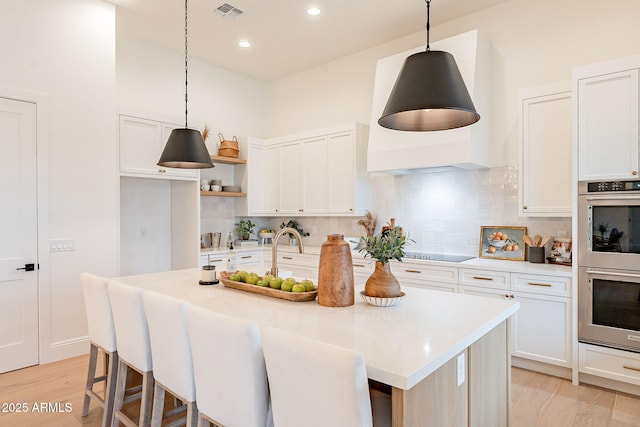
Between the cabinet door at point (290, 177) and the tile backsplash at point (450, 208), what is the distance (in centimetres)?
75

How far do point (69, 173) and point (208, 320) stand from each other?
2962mm

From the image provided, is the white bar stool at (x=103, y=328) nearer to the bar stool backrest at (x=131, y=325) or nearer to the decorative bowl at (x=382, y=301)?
the bar stool backrest at (x=131, y=325)

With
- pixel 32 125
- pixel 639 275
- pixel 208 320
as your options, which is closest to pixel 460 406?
pixel 208 320

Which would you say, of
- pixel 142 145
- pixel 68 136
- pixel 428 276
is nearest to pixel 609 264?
pixel 428 276

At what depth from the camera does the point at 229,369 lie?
5.01 ft

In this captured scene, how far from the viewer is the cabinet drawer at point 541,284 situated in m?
3.07

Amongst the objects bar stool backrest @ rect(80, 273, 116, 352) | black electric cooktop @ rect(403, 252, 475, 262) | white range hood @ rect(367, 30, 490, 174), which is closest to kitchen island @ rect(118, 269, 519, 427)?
bar stool backrest @ rect(80, 273, 116, 352)

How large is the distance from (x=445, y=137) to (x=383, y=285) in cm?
224

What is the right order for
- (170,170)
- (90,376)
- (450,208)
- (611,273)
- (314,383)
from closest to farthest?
(314,383) < (90,376) < (611,273) < (450,208) < (170,170)

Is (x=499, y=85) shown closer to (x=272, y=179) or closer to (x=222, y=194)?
(x=272, y=179)

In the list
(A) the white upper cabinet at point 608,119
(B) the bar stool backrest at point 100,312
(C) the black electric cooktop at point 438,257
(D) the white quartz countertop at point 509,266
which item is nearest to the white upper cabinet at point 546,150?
(A) the white upper cabinet at point 608,119

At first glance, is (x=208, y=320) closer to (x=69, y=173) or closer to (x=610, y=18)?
(x=69, y=173)

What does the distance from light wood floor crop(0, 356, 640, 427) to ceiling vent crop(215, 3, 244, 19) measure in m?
3.68

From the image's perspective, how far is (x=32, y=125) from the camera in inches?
136
